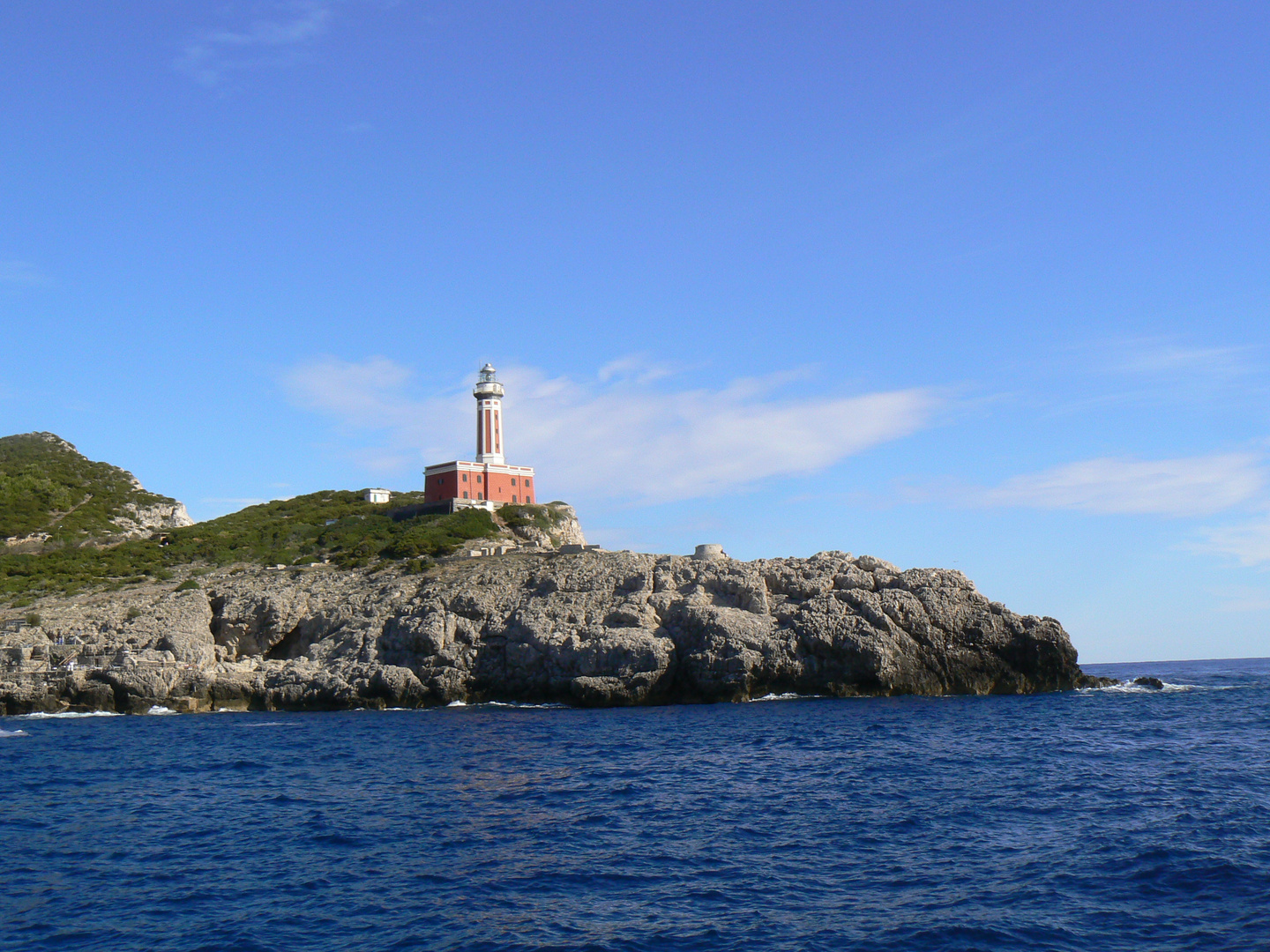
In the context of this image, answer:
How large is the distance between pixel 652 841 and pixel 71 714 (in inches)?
1811

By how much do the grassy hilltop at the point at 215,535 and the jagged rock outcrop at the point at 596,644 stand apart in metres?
10.5

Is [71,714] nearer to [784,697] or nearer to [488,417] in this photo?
[784,697]

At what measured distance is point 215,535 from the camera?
83.2m

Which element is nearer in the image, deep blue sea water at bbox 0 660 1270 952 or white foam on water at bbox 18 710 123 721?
deep blue sea water at bbox 0 660 1270 952

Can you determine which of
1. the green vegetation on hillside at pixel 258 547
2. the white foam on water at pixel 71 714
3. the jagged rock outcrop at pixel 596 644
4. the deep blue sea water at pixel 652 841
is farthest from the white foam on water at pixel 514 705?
the white foam on water at pixel 71 714

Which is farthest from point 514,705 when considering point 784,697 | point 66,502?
point 66,502

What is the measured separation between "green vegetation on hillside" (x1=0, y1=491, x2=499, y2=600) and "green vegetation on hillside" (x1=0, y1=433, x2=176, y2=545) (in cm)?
675

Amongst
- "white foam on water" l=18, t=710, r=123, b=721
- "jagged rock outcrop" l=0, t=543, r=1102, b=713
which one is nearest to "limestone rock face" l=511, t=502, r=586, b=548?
"jagged rock outcrop" l=0, t=543, r=1102, b=713

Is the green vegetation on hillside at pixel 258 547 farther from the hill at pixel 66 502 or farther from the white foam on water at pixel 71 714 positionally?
the white foam on water at pixel 71 714

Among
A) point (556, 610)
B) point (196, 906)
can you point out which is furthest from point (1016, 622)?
point (196, 906)

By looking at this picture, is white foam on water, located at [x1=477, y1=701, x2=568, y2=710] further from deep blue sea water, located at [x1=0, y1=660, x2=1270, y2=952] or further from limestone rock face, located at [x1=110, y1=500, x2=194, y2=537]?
limestone rock face, located at [x1=110, y1=500, x2=194, y2=537]

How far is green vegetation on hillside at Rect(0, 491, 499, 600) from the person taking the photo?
234 feet

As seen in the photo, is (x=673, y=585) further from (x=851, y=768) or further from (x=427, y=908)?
(x=427, y=908)

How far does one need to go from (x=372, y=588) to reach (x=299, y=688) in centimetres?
988
